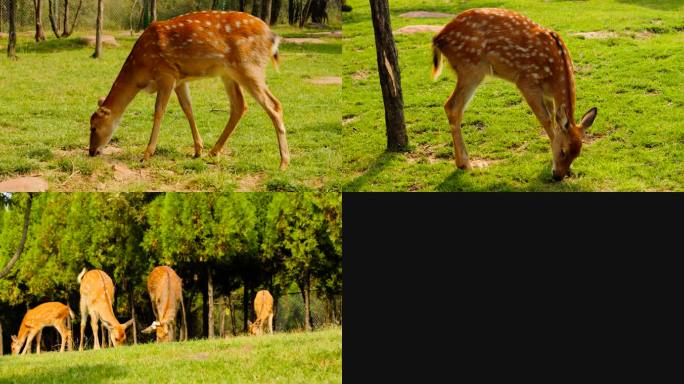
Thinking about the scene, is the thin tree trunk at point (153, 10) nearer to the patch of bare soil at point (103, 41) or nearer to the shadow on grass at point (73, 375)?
the patch of bare soil at point (103, 41)

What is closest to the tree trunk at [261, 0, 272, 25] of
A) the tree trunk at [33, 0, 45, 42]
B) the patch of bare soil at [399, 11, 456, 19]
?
the patch of bare soil at [399, 11, 456, 19]

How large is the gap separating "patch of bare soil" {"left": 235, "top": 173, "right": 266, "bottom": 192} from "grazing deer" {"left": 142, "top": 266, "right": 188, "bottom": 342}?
A: 5.22 ft

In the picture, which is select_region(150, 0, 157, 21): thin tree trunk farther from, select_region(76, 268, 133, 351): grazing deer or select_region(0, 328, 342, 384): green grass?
select_region(0, 328, 342, 384): green grass

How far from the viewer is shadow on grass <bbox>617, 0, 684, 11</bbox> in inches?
676

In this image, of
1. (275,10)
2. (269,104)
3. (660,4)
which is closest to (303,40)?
(275,10)

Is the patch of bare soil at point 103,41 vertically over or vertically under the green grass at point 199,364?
over

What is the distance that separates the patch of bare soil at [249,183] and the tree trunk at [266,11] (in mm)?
7161

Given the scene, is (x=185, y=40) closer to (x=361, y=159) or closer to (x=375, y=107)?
(x=361, y=159)

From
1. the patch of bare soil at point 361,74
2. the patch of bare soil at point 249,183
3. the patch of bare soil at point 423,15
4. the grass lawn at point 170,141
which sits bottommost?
the patch of bare soil at point 249,183

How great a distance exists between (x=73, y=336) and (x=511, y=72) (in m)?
5.81

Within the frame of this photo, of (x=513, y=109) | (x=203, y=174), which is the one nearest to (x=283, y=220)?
(x=203, y=174)

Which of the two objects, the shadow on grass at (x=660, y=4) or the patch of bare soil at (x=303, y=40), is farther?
the shadow on grass at (x=660, y=4)

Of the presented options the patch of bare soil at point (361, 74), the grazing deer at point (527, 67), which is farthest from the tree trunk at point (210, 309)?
the patch of bare soil at point (361, 74)

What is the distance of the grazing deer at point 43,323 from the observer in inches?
358
